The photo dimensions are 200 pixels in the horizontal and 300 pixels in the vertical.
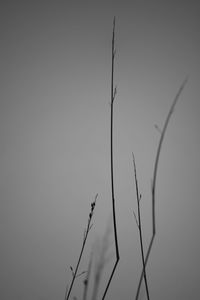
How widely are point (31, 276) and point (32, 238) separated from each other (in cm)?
14

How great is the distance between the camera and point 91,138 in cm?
94

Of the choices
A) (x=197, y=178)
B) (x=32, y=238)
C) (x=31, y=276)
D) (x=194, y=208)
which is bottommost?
(x=31, y=276)

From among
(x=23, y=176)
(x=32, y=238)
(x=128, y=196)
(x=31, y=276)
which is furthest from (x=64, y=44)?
(x=31, y=276)

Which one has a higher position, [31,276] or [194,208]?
[194,208]

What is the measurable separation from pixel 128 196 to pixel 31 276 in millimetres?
477

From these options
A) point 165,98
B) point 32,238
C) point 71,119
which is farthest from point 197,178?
point 32,238

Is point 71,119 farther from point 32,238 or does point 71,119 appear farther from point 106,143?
point 32,238

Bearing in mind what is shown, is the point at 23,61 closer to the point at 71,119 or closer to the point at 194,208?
the point at 71,119

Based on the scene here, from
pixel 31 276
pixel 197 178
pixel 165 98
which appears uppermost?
pixel 165 98

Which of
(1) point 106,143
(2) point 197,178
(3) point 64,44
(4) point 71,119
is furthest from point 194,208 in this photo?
(3) point 64,44

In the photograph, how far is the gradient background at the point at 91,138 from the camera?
2.95ft

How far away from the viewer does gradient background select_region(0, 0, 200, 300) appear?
90 cm

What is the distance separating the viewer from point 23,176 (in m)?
0.92

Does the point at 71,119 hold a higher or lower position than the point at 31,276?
higher
